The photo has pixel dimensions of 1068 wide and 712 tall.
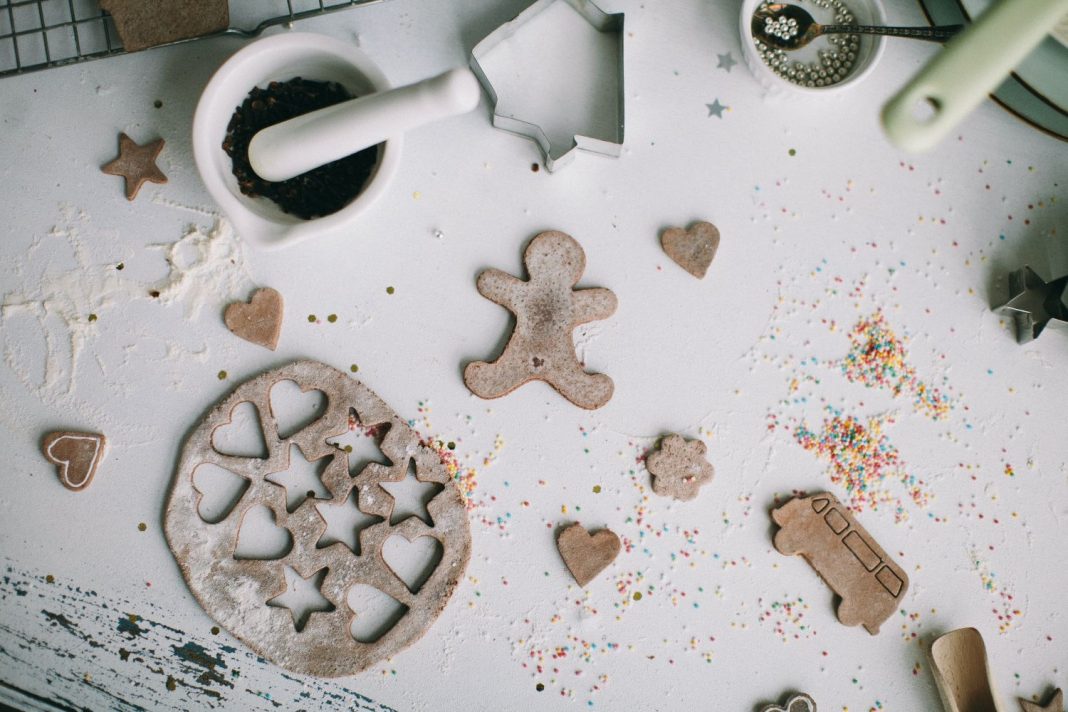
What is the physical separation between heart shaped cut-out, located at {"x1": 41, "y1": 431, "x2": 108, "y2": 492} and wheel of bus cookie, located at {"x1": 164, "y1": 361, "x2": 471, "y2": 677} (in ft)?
0.35

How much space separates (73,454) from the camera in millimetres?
995

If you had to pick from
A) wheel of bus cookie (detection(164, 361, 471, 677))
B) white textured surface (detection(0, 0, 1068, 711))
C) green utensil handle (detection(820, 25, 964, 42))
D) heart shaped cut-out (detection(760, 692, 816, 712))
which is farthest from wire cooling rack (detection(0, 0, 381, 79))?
heart shaped cut-out (detection(760, 692, 816, 712))

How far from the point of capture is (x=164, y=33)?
3.13 feet

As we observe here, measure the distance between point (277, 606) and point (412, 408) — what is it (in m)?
Answer: 0.30

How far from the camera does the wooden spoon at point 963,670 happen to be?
40.7 inches

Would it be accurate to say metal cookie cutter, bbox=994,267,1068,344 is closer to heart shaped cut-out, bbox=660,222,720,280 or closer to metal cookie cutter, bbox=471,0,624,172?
heart shaped cut-out, bbox=660,222,720,280

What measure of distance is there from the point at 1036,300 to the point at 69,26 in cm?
124

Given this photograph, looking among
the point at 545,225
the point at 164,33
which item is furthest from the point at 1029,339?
the point at 164,33

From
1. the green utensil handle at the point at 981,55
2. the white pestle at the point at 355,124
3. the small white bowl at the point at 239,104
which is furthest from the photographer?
the small white bowl at the point at 239,104

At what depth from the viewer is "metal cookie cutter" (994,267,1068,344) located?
101 cm

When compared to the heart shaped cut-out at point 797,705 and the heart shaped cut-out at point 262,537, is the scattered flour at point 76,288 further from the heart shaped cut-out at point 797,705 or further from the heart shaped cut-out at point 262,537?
the heart shaped cut-out at point 797,705

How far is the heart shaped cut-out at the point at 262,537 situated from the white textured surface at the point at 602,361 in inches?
4.0

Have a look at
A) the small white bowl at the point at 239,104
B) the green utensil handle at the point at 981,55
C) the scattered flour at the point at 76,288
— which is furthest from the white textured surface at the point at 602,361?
the green utensil handle at the point at 981,55

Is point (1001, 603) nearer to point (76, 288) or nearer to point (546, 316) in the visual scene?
point (546, 316)
